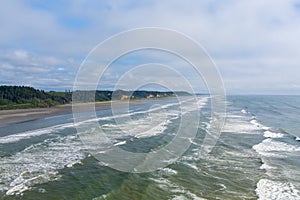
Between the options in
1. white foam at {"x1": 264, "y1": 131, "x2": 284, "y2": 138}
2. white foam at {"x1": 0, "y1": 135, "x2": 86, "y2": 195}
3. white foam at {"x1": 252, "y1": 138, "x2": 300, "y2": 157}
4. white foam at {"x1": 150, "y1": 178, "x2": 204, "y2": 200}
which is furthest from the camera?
white foam at {"x1": 264, "y1": 131, "x2": 284, "y2": 138}

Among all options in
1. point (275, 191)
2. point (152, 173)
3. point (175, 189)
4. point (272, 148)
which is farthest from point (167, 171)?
point (272, 148)

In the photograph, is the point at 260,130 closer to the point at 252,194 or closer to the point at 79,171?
the point at 252,194

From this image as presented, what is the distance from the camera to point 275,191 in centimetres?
1251

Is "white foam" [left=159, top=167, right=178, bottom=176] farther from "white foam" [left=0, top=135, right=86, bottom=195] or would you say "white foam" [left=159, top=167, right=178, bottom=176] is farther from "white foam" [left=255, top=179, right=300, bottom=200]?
"white foam" [left=0, top=135, right=86, bottom=195]

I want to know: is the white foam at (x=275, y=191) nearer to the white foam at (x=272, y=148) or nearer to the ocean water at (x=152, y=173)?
the ocean water at (x=152, y=173)

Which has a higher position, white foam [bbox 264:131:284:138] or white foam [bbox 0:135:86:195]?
white foam [bbox 0:135:86:195]

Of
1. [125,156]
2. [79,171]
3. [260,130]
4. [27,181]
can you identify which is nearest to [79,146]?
[125,156]

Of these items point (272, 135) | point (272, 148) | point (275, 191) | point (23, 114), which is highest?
point (23, 114)

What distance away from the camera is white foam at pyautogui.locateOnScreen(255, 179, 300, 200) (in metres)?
11.8

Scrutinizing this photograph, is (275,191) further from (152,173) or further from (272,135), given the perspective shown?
(272,135)

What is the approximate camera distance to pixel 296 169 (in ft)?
52.1

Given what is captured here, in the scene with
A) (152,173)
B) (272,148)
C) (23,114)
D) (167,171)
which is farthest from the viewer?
(23,114)

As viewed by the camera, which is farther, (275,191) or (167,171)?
(167,171)

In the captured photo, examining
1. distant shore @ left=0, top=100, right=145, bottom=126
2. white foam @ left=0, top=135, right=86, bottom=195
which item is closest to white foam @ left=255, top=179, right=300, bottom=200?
white foam @ left=0, top=135, right=86, bottom=195
